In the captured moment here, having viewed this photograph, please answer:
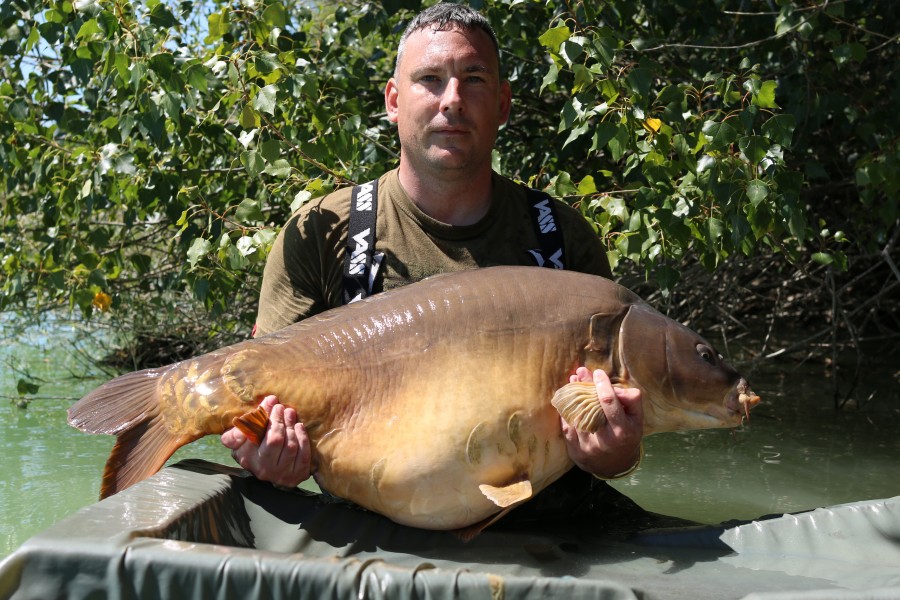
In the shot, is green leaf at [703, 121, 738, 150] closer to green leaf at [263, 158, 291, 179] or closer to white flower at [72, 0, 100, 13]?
green leaf at [263, 158, 291, 179]

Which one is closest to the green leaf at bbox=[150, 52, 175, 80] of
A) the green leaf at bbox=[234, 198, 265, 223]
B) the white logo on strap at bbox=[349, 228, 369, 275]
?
the green leaf at bbox=[234, 198, 265, 223]

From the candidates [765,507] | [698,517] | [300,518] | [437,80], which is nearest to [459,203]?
[437,80]

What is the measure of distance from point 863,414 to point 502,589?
343 centimetres

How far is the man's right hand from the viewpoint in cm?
191

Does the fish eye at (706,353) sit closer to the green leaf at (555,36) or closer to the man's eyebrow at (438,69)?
the man's eyebrow at (438,69)

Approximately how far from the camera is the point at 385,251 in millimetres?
2363

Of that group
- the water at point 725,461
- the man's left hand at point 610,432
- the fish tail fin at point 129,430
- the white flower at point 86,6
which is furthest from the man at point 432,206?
the water at point 725,461

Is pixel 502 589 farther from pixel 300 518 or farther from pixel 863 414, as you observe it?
pixel 863 414

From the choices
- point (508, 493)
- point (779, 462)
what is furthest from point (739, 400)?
point (779, 462)

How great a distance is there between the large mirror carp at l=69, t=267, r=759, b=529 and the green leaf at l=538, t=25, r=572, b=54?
Result: 1060mm

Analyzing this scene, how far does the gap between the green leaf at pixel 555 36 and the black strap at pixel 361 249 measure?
2.53ft

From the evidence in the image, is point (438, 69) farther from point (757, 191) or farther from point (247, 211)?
point (247, 211)

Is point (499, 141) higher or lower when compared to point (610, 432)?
higher

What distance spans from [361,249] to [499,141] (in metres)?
2.75
